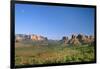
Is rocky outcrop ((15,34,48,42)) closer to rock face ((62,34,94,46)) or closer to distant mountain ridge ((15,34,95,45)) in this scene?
distant mountain ridge ((15,34,95,45))

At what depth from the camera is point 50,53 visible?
8.45ft

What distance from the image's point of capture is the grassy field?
2.46 metres

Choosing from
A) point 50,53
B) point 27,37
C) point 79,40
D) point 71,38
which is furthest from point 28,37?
point 79,40

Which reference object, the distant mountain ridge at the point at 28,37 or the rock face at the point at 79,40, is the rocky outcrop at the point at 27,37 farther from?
the rock face at the point at 79,40

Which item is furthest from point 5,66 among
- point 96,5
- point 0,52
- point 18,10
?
point 96,5

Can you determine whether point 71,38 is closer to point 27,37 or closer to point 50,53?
point 50,53

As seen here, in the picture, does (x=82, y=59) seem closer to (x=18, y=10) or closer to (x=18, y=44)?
(x=18, y=44)

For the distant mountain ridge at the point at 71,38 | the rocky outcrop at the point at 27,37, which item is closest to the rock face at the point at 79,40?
the distant mountain ridge at the point at 71,38

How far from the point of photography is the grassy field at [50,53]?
8.07 ft

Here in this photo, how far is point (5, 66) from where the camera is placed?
238cm

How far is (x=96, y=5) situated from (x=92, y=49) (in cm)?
56

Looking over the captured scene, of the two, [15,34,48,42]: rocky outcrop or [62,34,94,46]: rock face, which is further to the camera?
[62,34,94,46]: rock face

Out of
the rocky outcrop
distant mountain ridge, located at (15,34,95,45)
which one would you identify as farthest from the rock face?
the rocky outcrop

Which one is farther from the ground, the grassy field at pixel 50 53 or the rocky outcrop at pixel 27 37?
the rocky outcrop at pixel 27 37
